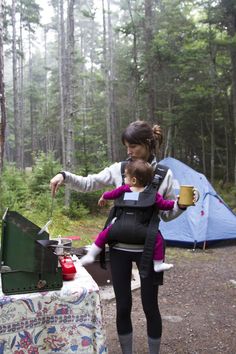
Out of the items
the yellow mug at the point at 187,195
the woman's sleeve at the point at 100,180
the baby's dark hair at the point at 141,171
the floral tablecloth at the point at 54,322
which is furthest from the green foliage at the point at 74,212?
the floral tablecloth at the point at 54,322

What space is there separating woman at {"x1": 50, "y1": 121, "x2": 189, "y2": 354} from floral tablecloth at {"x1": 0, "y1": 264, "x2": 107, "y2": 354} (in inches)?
18.1

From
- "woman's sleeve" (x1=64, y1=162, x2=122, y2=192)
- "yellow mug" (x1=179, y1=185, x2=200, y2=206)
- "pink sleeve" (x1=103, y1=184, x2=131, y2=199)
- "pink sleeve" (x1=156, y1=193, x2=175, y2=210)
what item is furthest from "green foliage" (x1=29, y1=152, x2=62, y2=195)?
"yellow mug" (x1=179, y1=185, x2=200, y2=206)

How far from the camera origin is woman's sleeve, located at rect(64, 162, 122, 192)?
8.18 feet

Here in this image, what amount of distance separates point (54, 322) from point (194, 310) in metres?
2.72

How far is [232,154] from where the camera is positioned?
1564 centimetres

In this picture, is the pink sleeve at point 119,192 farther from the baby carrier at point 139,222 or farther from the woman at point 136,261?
the woman at point 136,261

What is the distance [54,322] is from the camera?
1815 mm

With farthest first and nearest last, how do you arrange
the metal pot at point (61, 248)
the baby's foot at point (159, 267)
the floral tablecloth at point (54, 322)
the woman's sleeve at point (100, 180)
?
the woman's sleeve at point (100, 180)
the baby's foot at point (159, 267)
the metal pot at point (61, 248)
the floral tablecloth at point (54, 322)

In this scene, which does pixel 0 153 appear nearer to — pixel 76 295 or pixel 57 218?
pixel 76 295

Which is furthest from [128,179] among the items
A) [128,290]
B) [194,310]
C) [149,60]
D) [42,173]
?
[149,60]

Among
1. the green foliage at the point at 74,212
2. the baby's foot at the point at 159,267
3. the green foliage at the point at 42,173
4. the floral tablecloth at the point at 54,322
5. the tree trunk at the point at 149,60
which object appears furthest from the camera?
the tree trunk at the point at 149,60

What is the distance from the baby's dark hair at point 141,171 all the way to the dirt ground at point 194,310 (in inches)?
63.5

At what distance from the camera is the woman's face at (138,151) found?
2.38 meters

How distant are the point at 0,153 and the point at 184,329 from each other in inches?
113
